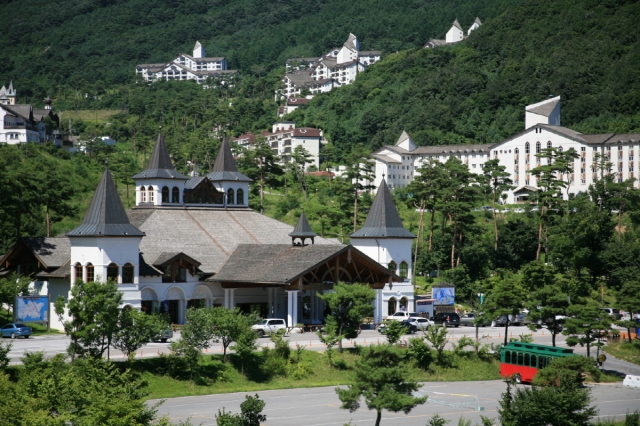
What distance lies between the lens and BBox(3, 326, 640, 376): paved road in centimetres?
4594

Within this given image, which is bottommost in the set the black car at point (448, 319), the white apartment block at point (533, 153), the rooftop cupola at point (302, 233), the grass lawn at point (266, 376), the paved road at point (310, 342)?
the grass lawn at point (266, 376)

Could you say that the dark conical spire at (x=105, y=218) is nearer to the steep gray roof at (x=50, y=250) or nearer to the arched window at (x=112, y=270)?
the arched window at (x=112, y=270)

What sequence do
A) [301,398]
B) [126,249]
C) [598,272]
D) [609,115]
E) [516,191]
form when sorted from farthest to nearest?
1. [609,115]
2. [516,191]
3. [598,272]
4. [126,249]
5. [301,398]

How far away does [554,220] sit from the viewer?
8406 cm

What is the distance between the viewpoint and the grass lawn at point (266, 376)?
42.6m

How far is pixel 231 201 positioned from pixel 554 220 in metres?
28.4

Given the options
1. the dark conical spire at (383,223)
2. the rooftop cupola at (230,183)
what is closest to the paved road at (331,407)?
the dark conical spire at (383,223)

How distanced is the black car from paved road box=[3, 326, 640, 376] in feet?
3.16

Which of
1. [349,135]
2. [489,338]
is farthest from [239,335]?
[349,135]

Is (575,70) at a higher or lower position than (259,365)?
higher

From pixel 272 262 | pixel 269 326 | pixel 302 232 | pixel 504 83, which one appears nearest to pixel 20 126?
pixel 302 232

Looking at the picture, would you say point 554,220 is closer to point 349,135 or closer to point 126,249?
point 126,249

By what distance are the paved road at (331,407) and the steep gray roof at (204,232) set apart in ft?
58.5

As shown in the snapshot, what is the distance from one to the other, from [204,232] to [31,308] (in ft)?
46.3
